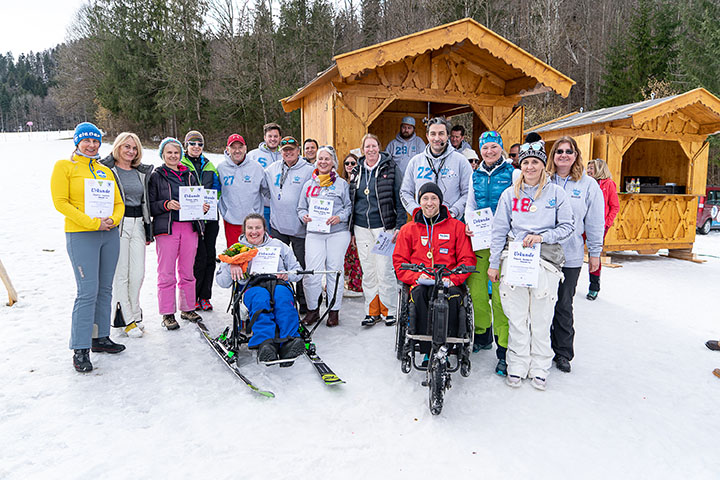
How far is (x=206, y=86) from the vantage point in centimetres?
2255

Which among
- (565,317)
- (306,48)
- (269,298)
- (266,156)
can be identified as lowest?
(565,317)

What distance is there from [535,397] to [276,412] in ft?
6.03

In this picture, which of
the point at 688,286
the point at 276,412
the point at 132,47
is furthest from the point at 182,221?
the point at 132,47

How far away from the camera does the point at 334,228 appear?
453 cm

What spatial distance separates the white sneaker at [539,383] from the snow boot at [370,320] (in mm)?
1786

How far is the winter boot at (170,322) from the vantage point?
436 centimetres

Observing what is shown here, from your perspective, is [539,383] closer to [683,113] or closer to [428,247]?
[428,247]

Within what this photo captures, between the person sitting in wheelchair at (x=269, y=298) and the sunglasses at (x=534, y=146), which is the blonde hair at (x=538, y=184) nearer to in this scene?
the sunglasses at (x=534, y=146)

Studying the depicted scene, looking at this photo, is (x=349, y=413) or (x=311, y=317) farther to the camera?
(x=311, y=317)

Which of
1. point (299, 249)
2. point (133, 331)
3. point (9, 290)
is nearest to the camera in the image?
point (133, 331)

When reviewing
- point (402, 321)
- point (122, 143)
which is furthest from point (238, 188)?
point (402, 321)

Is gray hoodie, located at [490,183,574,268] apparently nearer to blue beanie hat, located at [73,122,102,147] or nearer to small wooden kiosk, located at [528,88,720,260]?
blue beanie hat, located at [73,122,102,147]

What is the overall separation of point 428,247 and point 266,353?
147cm

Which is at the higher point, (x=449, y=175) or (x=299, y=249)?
(x=449, y=175)
